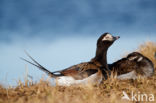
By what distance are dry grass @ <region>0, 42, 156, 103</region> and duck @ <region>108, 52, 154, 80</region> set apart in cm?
40

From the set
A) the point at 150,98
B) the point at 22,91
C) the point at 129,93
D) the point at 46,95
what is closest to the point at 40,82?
the point at 22,91

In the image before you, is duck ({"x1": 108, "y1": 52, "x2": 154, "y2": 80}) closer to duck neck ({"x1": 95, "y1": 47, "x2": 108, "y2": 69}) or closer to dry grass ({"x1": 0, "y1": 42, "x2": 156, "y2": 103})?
dry grass ({"x1": 0, "y1": 42, "x2": 156, "y2": 103})

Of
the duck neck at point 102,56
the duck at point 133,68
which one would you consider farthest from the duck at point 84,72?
the duck at point 133,68

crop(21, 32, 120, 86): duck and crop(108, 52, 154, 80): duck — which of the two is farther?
crop(108, 52, 154, 80): duck

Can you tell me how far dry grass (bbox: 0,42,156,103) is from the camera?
4.11 meters

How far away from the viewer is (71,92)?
4.86 metres

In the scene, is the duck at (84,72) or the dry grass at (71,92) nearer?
the dry grass at (71,92)

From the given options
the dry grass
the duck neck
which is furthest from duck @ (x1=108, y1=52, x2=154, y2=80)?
the duck neck

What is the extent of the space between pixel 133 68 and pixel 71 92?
102 inches

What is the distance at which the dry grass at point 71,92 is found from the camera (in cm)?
411

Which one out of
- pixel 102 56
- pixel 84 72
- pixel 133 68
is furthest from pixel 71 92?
pixel 133 68

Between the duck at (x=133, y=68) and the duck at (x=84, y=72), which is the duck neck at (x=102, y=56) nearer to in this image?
the duck at (x=84, y=72)

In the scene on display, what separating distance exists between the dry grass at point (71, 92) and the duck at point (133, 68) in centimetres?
40

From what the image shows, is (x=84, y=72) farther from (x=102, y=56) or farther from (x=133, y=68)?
(x=133, y=68)
